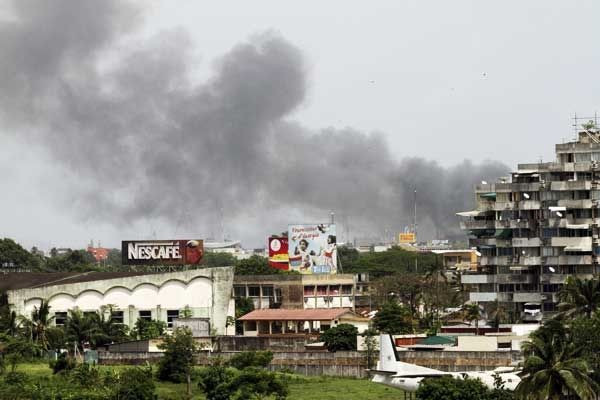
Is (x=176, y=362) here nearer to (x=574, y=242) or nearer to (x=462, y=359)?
(x=462, y=359)

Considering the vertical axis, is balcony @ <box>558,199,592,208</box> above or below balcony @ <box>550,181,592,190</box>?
below

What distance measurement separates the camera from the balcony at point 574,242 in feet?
492

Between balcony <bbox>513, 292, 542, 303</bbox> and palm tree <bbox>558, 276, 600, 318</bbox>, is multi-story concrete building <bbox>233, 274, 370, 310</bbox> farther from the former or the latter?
palm tree <bbox>558, 276, 600, 318</bbox>

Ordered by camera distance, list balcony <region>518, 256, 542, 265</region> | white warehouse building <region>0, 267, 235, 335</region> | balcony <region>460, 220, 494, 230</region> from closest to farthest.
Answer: balcony <region>518, 256, 542, 265</region> → balcony <region>460, 220, 494, 230</region> → white warehouse building <region>0, 267, 235, 335</region>

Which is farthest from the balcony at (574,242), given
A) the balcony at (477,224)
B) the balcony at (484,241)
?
the balcony at (477,224)

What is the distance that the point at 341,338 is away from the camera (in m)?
145

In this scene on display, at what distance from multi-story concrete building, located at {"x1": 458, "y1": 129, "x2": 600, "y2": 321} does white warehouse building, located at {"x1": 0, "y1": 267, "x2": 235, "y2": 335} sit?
112ft

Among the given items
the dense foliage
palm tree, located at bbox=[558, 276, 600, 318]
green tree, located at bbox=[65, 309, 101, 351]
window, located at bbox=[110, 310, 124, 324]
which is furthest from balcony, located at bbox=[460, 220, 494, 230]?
the dense foliage

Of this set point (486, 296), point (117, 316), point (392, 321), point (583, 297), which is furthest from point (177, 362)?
point (486, 296)

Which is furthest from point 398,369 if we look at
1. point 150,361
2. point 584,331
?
point 150,361

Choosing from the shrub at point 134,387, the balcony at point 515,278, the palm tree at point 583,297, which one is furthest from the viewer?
the balcony at point 515,278

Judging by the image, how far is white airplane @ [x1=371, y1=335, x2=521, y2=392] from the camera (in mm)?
103875

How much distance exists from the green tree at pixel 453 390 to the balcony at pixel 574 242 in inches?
2127

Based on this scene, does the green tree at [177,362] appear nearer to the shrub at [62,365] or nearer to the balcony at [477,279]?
the shrub at [62,365]
